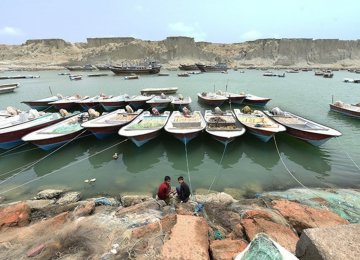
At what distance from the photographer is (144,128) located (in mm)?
14172

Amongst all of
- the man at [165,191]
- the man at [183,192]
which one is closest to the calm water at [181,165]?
the man at [165,191]

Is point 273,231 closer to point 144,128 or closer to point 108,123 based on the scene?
point 144,128

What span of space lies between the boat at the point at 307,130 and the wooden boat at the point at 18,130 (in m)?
16.6

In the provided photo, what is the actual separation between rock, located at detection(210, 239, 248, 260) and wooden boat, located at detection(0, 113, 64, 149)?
13.8 m

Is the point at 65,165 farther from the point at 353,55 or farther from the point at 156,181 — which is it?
the point at 353,55

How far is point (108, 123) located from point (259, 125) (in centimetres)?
1051

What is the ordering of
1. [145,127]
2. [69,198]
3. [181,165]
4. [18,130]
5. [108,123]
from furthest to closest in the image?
[108,123] → [145,127] → [18,130] → [181,165] → [69,198]

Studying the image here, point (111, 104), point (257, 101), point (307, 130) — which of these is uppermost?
point (307, 130)

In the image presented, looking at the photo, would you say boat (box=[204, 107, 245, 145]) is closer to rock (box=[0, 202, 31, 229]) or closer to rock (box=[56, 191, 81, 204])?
rock (box=[56, 191, 81, 204])

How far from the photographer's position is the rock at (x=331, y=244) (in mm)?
3574

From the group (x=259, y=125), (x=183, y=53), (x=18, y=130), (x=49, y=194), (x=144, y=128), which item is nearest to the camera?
(x=49, y=194)

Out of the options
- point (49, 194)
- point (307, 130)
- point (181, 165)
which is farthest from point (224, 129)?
point (49, 194)

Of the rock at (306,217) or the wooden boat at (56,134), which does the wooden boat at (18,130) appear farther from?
the rock at (306,217)

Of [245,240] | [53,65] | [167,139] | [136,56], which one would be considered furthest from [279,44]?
[245,240]
